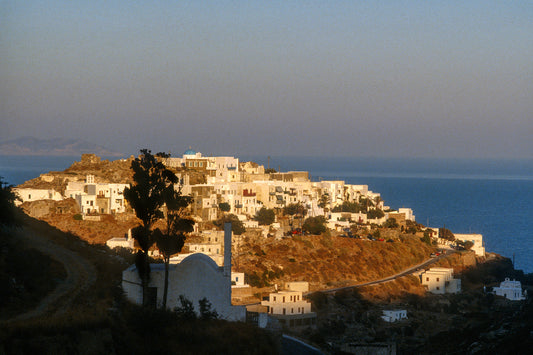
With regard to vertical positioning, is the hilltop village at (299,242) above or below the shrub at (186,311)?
above

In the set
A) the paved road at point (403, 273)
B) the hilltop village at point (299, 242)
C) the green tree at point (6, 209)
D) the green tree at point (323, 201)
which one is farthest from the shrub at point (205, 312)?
the green tree at point (323, 201)

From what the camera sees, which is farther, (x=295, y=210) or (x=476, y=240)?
(x=476, y=240)

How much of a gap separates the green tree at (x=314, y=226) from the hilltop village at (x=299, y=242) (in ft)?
0.44

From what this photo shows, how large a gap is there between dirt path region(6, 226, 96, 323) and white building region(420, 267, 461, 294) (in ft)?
127

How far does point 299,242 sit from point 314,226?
4242 mm

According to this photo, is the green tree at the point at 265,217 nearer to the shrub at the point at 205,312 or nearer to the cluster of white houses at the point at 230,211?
the cluster of white houses at the point at 230,211

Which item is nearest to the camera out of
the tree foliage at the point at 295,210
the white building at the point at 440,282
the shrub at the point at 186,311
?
the shrub at the point at 186,311

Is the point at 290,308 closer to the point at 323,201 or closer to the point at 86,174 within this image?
the point at 86,174

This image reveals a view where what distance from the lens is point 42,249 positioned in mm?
26922

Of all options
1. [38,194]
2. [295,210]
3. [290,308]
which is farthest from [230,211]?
[290,308]

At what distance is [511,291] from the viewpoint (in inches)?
2491

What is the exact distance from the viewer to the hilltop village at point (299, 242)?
1978 inches

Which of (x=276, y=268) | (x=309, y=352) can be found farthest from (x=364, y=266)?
(x=309, y=352)

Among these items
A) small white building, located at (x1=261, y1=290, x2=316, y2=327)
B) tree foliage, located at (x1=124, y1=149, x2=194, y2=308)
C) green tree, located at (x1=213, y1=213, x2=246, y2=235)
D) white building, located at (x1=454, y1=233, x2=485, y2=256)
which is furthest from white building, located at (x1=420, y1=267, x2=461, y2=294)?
tree foliage, located at (x1=124, y1=149, x2=194, y2=308)
